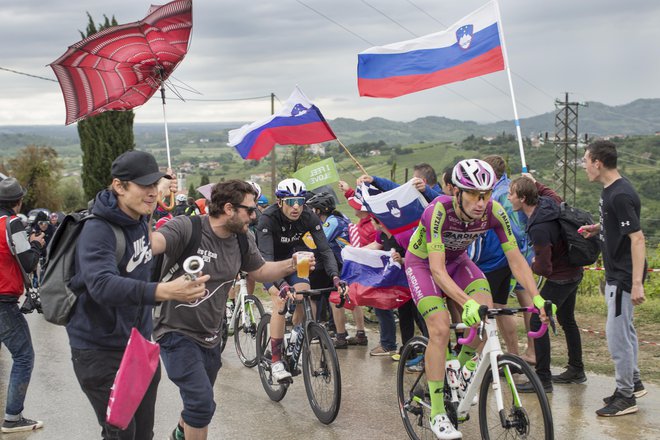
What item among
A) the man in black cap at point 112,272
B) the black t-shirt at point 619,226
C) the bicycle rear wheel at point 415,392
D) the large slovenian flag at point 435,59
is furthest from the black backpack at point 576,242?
the man in black cap at point 112,272

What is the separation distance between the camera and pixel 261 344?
7512 millimetres

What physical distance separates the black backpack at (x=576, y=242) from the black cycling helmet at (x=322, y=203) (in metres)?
3.54

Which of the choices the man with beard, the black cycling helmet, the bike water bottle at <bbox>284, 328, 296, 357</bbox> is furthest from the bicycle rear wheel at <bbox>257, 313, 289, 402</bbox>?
the black cycling helmet

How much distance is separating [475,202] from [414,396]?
1667mm

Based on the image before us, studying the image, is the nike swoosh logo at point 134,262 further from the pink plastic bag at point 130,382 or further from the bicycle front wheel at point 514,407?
the bicycle front wheel at point 514,407

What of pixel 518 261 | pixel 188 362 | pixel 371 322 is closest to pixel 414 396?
pixel 518 261

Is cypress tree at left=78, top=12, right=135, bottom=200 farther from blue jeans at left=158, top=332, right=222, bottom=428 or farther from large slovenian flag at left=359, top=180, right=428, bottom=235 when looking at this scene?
blue jeans at left=158, top=332, right=222, bottom=428

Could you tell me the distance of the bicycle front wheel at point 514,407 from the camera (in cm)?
442

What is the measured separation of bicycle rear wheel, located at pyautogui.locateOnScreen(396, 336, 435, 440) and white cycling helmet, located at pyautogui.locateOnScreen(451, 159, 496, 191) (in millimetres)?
1296

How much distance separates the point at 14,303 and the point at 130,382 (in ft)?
11.1

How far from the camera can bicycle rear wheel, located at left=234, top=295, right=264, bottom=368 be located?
27.5 feet

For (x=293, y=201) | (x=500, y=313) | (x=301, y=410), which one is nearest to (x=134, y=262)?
(x=500, y=313)

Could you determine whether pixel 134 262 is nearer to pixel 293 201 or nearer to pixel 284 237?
pixel 293 201

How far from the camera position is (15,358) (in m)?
6.38
